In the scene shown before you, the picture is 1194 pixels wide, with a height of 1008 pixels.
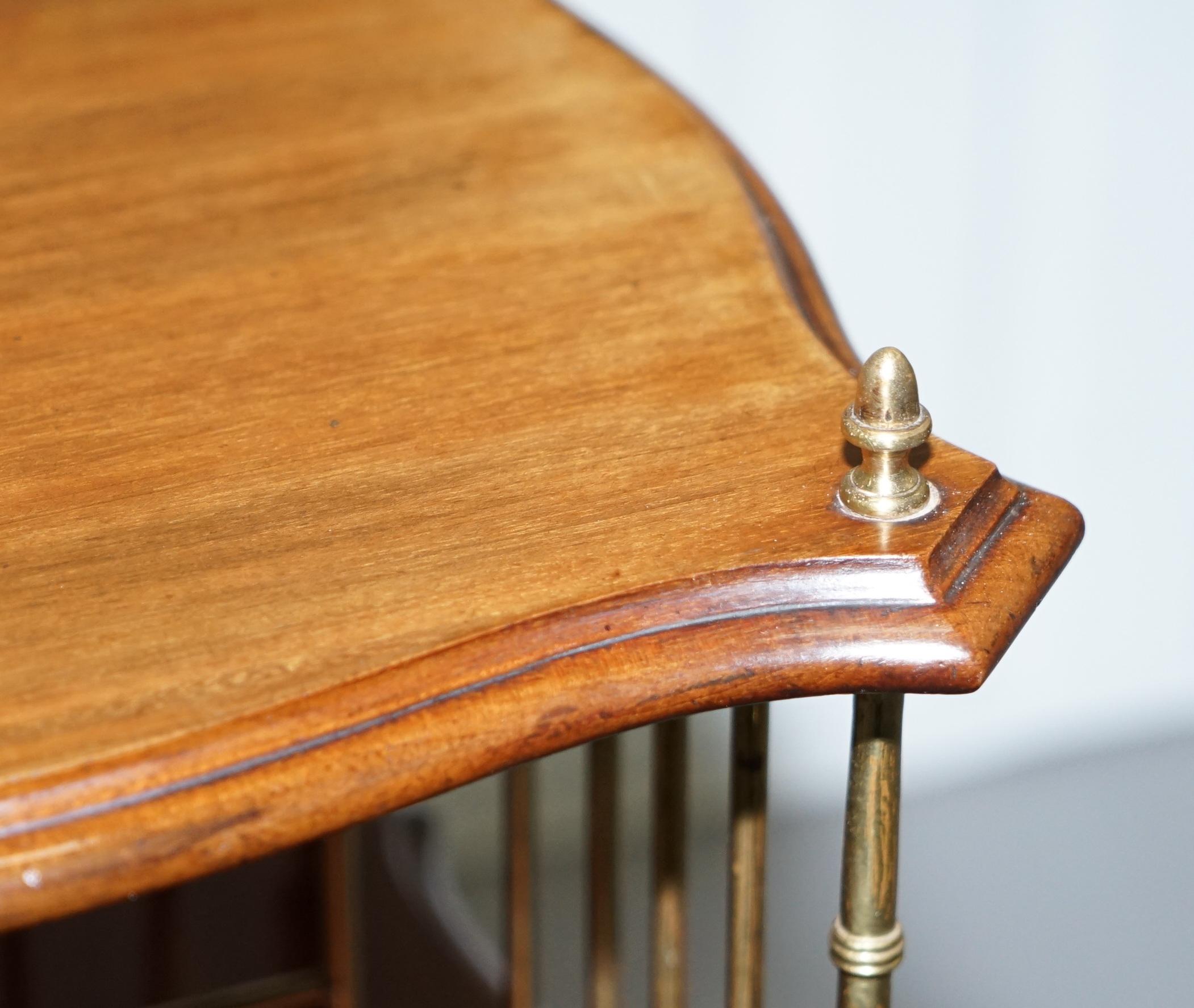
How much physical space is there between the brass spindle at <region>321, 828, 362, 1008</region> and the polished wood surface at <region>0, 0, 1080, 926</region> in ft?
1.76

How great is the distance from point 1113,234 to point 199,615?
1510 mm

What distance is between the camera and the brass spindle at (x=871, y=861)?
46 cm

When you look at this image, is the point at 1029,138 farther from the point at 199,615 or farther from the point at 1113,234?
the point at 199,615

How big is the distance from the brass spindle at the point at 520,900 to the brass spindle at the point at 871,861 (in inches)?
18.8

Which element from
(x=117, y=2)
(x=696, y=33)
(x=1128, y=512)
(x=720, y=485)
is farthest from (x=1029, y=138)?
(x=720, y=485)

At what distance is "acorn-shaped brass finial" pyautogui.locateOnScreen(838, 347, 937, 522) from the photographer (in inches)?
16.7

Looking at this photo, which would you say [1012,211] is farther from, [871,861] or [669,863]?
[871,861]

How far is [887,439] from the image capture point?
16.7 inches

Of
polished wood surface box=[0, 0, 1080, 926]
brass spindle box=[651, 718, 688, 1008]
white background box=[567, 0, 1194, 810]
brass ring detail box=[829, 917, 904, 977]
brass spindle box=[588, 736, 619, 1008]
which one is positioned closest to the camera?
polished wood surface box=[0, 0, 1080, 926]

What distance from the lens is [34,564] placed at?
1.40 ft

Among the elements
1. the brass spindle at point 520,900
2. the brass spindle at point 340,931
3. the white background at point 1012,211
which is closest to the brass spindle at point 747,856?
the brass spindle at point 520,900

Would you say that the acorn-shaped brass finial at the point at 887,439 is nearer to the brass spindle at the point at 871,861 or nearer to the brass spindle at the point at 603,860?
the brass spindle at the point at 871,861

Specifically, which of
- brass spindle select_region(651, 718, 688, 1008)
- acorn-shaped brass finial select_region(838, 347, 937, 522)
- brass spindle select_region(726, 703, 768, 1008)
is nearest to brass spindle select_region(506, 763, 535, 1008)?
brass spindle select_region(651, 718, 688, 1008)

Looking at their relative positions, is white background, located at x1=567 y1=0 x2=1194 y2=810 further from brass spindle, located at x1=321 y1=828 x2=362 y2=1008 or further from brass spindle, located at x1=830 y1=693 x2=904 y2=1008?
brass spindle, located at x1=830 y1=693 x2=904 y2=1008
